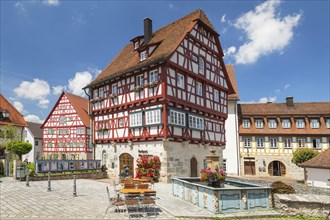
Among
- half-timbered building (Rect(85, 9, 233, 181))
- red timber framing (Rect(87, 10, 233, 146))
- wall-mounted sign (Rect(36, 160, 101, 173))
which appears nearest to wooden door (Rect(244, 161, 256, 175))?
half-timbered building (Rect(85, 9, 233, 181))

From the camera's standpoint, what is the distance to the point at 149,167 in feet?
68.5

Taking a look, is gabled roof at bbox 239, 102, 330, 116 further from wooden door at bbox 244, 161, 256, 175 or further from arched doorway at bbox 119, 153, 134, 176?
arched doorway at bbox 119, 153, 134, 176

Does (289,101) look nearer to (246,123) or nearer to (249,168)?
(246,123)

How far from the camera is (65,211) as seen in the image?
10.9 meters

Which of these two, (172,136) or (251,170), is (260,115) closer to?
(251,170)

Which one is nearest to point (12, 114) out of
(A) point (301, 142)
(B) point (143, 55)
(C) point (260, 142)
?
(B) point (143, 55)

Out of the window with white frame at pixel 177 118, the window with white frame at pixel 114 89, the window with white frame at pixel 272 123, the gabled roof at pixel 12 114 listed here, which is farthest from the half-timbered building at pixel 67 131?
the window with white frame at pixel 272 123

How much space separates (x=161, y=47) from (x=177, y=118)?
574 centimetres

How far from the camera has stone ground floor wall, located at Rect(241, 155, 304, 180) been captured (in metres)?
37.0

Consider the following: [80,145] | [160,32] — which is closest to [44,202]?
[160,32]

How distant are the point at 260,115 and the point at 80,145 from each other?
25.3 m

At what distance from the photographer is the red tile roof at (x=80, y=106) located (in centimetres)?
4228

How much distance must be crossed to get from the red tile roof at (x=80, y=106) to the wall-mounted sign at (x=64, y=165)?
56.4ft

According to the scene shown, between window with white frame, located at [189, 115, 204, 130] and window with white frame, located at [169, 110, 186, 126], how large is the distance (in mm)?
1003
